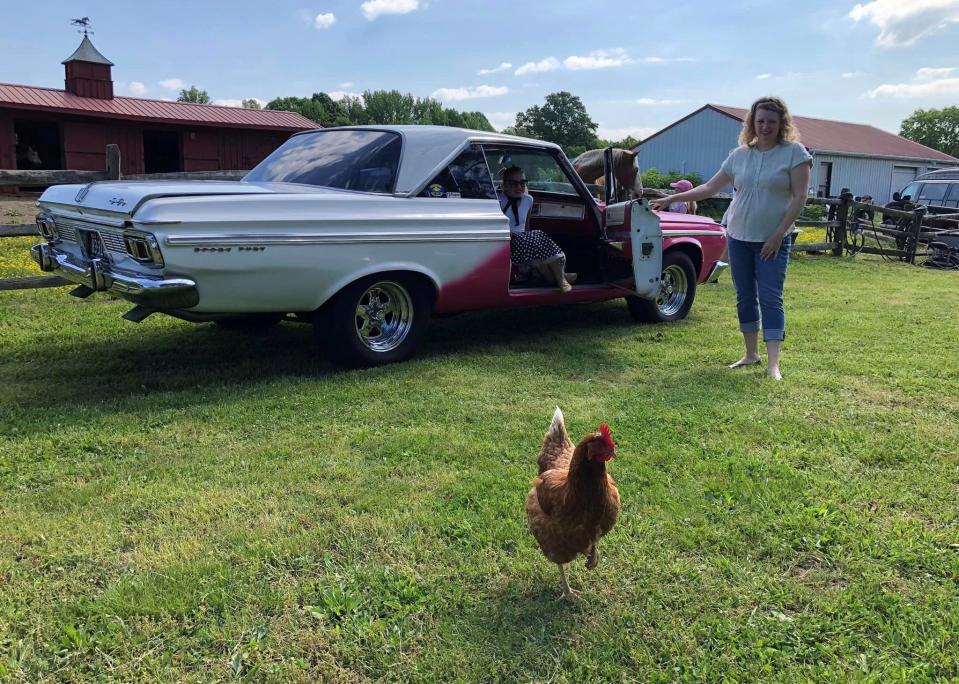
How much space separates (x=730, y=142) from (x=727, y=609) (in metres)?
32.8

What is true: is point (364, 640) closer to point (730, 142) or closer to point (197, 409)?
point (197, 409)

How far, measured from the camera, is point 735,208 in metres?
5.12

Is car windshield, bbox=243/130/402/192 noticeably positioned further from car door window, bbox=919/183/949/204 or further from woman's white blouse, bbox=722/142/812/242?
→ car door window, bbox=919/183/949/204

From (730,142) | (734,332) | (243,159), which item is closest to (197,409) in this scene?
(734,332)

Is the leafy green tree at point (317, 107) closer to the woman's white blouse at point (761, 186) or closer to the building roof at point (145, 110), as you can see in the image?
the building roof at point (145, 110)

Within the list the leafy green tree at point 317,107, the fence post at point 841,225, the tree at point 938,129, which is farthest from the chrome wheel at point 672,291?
the tree at point 938,129

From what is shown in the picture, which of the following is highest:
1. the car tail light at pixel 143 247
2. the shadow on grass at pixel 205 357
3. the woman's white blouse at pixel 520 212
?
the woman's white blouse at pixel 520 212

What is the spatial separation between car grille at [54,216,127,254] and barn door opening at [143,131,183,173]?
21.0m

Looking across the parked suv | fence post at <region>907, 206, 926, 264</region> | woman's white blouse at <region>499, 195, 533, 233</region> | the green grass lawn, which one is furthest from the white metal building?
the green grass lawn

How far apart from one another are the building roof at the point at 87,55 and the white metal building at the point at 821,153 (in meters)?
23.0

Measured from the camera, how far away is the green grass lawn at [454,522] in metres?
2.12

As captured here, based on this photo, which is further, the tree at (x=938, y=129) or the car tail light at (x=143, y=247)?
the tree at (x=938, y=129)

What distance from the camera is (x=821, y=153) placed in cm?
3194

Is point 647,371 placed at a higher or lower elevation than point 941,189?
lower
